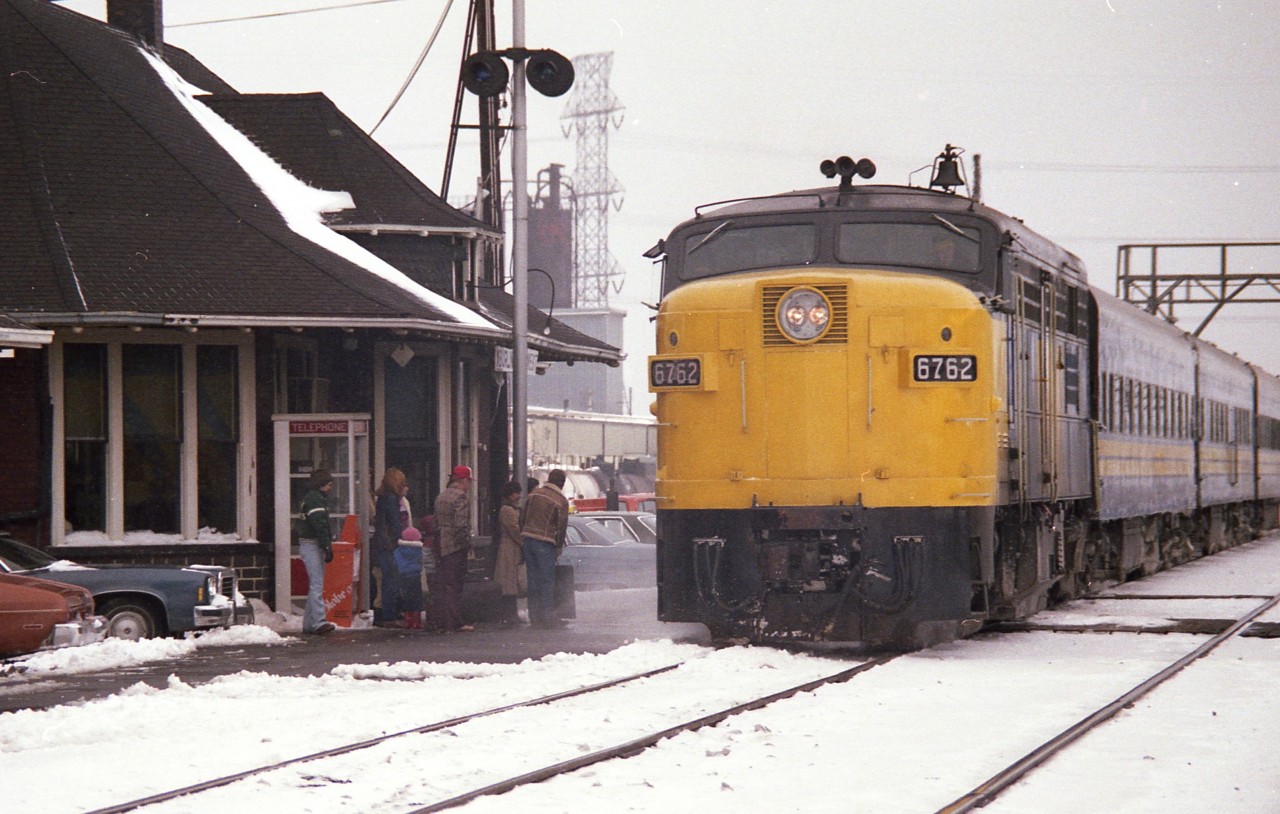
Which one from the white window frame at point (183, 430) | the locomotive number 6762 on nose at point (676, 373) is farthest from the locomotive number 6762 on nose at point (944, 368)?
the white window frame at point (183, 430)

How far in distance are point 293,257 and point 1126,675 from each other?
1057 centimetres

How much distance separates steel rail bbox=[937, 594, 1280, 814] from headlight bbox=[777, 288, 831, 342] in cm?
375

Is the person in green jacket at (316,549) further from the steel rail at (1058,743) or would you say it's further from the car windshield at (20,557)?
the steel rail at (1058,743)

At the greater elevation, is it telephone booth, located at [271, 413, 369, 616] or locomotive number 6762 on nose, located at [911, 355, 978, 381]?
locomotive number 6762 on nose, located at [911, 355, 978, 381]

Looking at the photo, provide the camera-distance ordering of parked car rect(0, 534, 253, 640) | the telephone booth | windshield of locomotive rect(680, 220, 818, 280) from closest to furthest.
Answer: windshield of locomotive rect(680, 220, 818, 280) < parked car rect(0, 534, 253, 640) < the telephone booth

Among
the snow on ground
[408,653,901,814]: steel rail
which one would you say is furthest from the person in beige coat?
[408,653,901,814]: steel rail

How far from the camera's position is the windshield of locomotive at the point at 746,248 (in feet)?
49.7

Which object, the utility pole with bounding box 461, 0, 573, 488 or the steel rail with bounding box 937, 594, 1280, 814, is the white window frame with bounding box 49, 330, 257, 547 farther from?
the steel rail with bounding box 937, 594, 1280, 814

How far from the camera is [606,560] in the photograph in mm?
24797

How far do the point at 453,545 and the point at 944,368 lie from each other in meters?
6.19

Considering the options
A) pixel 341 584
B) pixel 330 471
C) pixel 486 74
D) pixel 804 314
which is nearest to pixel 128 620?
pixel 341 584

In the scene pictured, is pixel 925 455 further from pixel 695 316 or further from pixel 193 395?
pixel 193 395

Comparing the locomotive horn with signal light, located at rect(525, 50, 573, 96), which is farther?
signal light, located at rect(525, 50, 573, 96)

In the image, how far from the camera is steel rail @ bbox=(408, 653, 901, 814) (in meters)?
8.37
